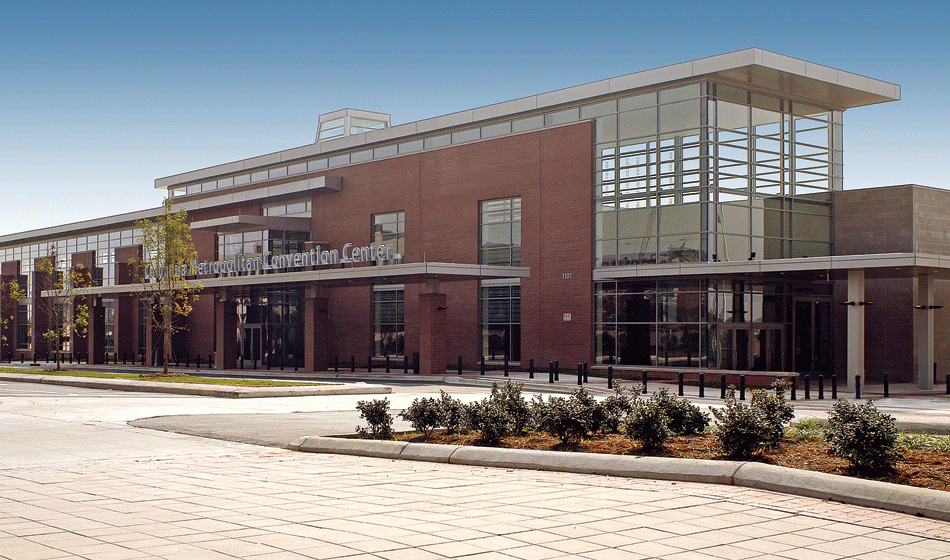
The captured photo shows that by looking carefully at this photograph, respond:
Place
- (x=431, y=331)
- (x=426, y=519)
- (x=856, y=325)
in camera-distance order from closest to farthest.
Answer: (x=426, y=519), (x=856, y=325), (x=431, y=331)

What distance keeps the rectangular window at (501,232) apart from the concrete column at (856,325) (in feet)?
53.9

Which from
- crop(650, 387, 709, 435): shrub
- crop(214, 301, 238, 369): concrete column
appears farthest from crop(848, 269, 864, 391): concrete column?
crop(214, 301, 238, 369): concrete column

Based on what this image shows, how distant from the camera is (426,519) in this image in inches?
319

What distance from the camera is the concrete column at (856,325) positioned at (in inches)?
1200

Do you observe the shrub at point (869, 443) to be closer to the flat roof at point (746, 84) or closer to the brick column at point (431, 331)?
the flat roof at point (746, 84)

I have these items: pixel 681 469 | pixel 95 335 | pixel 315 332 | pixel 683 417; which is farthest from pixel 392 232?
pixel 681 469

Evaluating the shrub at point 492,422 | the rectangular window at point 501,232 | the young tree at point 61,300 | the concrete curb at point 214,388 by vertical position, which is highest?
the rectangular window at point 501,232

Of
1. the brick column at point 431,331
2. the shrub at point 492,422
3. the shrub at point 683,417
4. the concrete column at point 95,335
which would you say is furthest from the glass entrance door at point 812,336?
the concrete column at point 95,335

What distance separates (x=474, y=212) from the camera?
148ft

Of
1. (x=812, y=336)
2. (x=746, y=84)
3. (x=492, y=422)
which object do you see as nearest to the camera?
(x=492, y=422)

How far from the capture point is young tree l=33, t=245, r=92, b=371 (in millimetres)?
49250

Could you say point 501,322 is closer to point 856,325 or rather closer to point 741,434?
point 856,325

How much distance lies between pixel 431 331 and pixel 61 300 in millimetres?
38904

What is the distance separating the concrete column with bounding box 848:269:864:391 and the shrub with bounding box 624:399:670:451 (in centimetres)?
2158
